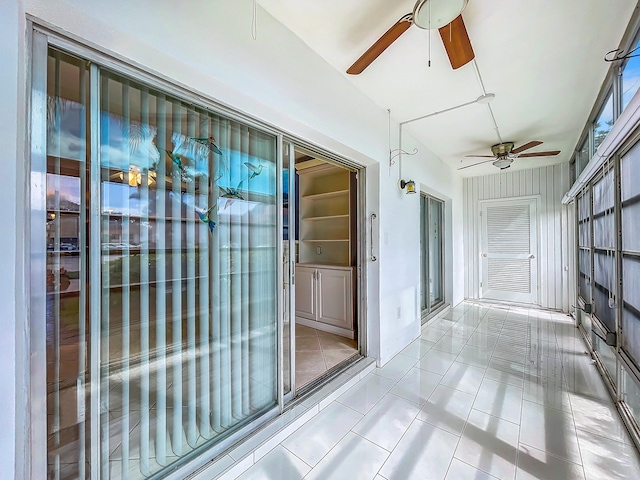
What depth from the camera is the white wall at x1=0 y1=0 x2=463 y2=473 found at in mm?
869

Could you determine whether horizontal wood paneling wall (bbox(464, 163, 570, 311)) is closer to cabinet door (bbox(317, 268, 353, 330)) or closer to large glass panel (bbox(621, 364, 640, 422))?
large glass panel (bbox(621, 364, 640, 422))

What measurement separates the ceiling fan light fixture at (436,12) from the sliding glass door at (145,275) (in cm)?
109

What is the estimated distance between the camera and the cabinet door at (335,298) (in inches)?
133

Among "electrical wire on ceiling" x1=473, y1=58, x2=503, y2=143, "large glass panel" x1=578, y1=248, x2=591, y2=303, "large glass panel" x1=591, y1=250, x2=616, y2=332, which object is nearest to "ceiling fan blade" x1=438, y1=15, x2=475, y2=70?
"electrical wire on ceiling" x1=473, y1=58, x2=503, y2=143

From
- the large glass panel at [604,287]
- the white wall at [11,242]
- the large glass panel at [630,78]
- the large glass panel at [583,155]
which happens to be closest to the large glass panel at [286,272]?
the white wall at [11,242]

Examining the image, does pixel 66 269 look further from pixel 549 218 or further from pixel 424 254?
pixel 549 218

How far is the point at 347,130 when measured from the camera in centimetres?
230

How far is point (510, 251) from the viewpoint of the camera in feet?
17.0

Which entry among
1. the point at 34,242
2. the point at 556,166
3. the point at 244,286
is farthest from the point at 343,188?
the point at 556,166

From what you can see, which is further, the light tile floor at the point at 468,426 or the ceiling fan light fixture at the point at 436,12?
the light tile floor at the point at 468,426

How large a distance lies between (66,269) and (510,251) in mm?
6234

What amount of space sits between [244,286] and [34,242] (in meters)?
0.97

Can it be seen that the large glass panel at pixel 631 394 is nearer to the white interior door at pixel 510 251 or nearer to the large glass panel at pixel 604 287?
the large glass panel at pixel 604 287

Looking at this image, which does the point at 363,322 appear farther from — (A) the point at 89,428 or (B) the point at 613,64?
(B) the point at 613,64
